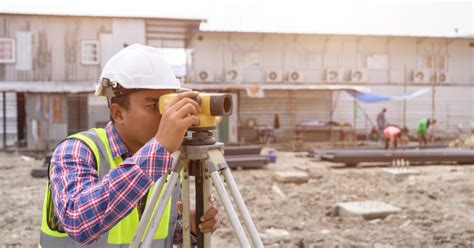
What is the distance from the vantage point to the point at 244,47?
2238 centimetres

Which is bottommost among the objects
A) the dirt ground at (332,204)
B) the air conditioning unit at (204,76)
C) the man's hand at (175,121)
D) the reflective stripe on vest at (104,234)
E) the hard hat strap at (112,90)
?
the dirt ground at (332,204)

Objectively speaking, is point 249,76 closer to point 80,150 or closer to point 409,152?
point 409,152

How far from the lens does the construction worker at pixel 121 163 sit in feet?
4.48

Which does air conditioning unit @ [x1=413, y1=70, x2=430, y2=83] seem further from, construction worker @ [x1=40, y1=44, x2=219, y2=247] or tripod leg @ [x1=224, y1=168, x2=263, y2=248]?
tripod leg @ [x1=224, y1=168, x2=263, y2=248]

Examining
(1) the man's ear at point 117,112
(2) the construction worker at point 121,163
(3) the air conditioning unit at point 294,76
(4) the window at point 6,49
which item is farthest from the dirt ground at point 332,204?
(3) the air conditioning unit at point 294,76

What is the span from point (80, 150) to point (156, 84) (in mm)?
381

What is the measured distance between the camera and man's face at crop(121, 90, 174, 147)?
168 cm

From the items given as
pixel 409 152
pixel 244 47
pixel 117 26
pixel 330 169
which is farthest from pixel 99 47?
pixel 409 152

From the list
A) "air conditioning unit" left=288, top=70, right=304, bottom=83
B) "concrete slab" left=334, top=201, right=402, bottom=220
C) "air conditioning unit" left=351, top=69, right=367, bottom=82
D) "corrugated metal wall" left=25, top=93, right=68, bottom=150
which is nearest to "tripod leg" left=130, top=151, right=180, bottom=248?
"concrete slab" left=334, top=201, right=402, bottom=220

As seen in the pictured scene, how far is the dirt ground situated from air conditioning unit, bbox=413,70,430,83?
39.1 feet

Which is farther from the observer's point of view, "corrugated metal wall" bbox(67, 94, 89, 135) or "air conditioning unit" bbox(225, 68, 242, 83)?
"air conditioning unit" bbox(225, 68, 242, 83)

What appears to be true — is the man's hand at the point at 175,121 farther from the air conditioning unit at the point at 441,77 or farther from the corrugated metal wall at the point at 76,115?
the air conditioning unit at the point at 441,77

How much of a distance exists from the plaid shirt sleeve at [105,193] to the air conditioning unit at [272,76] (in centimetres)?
2113

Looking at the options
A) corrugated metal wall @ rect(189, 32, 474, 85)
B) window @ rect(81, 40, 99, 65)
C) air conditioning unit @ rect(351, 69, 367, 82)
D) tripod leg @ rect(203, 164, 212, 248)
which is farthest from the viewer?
air conditioning unit @ rect(351, 69, 367, 82)
